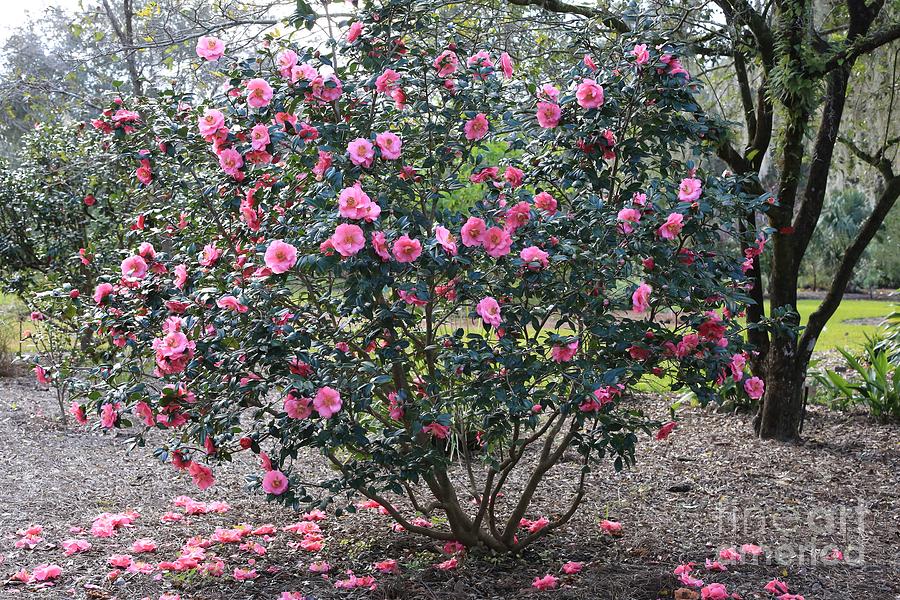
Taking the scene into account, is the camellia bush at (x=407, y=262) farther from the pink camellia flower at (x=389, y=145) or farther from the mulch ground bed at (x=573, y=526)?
the mulch ground bed at (x=573, y=526)

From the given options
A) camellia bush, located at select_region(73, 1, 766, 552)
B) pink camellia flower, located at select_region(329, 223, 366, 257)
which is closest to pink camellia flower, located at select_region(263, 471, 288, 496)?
camellia bush, located at select_region(73, 1, 766, 552)

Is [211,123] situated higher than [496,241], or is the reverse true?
[211,123]

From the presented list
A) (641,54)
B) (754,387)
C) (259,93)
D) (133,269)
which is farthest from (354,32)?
(754,387)

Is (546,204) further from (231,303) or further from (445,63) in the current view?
(231,303)

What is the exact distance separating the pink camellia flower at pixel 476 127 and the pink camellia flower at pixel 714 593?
1.64 metres

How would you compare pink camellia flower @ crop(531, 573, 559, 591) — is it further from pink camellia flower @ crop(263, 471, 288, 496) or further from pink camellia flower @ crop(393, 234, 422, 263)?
pink camellia flower @ crop(393, 234, 422, 263)

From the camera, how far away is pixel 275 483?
231 centimetres

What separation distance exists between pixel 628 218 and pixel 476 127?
1.88 ft

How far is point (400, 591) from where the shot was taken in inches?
106

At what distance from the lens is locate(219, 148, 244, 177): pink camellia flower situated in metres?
2.35

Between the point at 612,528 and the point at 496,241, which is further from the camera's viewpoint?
the point at 612,528

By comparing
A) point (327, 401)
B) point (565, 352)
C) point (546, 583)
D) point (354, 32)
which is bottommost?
point (546, 583)

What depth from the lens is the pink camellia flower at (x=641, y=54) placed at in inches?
98.8

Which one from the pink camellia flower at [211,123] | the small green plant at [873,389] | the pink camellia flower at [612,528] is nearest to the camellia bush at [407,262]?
the pink camellia flower at [211,123]
